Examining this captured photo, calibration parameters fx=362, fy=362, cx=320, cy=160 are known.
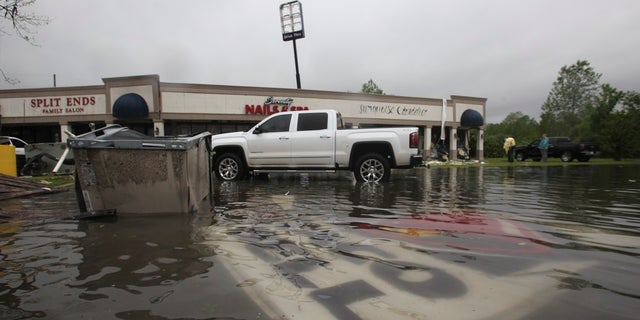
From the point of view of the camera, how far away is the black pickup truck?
24.1 metres

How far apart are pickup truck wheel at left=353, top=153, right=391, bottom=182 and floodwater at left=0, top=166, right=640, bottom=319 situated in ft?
12.2

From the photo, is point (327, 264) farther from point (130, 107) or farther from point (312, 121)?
point (130, 107)

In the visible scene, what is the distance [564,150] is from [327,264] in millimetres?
27525

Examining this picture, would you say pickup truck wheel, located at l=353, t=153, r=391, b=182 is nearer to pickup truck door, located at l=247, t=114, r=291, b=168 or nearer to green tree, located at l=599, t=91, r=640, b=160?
pickup truck door, located at l=247, t=114, r=291, b=168

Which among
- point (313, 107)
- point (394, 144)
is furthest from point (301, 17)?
point (394, 144)

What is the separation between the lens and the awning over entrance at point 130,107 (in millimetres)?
22734

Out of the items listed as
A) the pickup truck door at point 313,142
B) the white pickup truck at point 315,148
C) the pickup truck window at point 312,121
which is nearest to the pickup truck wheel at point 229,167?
the white pickup truck at point 315,148

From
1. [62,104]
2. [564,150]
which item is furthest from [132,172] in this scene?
[564,150]

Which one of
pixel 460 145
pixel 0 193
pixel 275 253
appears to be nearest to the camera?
pixel 275 253

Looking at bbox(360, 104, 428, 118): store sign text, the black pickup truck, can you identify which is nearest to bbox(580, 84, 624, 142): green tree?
the black pickup truck

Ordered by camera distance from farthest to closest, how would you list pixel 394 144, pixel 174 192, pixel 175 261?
1. pixel 394 144
2. pixel 174 192
3. pixel 175 261

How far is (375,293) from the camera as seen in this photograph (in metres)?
2.52

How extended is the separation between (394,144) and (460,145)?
26.6 meters

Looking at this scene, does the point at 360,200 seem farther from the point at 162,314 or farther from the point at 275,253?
the point at 162,314
